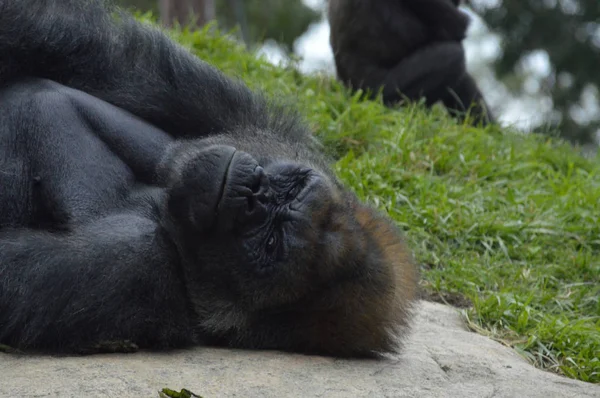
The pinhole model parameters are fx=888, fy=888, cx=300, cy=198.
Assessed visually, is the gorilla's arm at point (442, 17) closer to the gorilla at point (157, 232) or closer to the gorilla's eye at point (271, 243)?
the gorilla at point (157, 232)

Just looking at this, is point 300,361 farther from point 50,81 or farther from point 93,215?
point 50,81

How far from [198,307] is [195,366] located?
37 cm

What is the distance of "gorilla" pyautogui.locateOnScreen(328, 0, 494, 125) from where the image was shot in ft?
31.8

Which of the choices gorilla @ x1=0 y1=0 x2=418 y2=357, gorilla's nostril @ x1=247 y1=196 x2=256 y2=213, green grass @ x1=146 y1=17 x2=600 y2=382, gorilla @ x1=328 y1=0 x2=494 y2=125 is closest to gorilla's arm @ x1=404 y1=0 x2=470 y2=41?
gorilla @ x1=328 y1=0 x2=494 y2=125

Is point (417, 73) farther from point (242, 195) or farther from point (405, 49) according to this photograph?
point (242, 195)

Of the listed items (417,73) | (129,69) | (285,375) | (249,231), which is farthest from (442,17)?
(285,375)

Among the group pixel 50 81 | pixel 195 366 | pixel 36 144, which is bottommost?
pixel 195 366

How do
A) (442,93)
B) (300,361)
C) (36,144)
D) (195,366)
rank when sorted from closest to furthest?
(195,366) → (300,361) → (36,144) → (442,93)

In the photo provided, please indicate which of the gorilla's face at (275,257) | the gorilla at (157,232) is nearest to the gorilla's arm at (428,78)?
the gorilla at (157,232)

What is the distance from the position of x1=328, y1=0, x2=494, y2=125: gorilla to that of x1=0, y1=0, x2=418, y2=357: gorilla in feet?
19.0

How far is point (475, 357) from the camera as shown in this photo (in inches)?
156

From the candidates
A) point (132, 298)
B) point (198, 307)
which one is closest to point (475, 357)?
point (198, 307)

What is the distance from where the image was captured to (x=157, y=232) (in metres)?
3.59

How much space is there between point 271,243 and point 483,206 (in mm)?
2956
